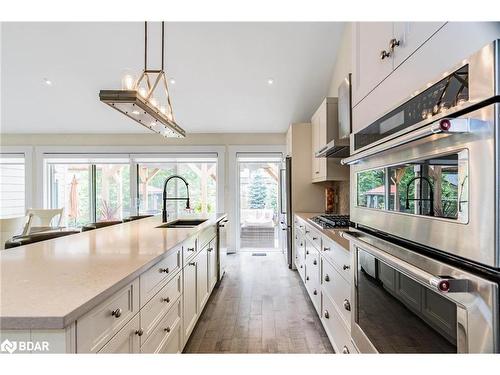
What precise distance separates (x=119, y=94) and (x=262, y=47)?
2258mm

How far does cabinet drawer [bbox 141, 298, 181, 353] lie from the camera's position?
1.36 meters

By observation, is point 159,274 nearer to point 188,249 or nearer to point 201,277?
point 188,249

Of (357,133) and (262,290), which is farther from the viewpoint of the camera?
(262,290)

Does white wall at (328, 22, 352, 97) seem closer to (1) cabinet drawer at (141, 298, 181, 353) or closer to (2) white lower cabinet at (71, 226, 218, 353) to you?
(2) white lower cabinet at (71, 226, 218, 353)

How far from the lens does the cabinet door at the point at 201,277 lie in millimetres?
2482

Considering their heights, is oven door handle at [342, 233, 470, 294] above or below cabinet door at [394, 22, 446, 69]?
below

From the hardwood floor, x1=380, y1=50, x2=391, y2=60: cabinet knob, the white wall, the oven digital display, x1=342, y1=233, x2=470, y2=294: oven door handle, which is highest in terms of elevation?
the white wall

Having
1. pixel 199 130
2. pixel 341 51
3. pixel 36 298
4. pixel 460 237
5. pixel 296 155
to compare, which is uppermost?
pixel 341 51

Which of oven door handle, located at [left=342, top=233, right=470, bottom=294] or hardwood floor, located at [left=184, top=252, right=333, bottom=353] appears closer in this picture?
oven door handle, located at [left=342, top=233, right=470, bottom=294]

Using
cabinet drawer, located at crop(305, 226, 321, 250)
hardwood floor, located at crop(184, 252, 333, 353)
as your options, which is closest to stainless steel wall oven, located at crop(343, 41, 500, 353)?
hardwood floor, located at crop(184, 252, 333, 353)

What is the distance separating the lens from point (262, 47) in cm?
373
